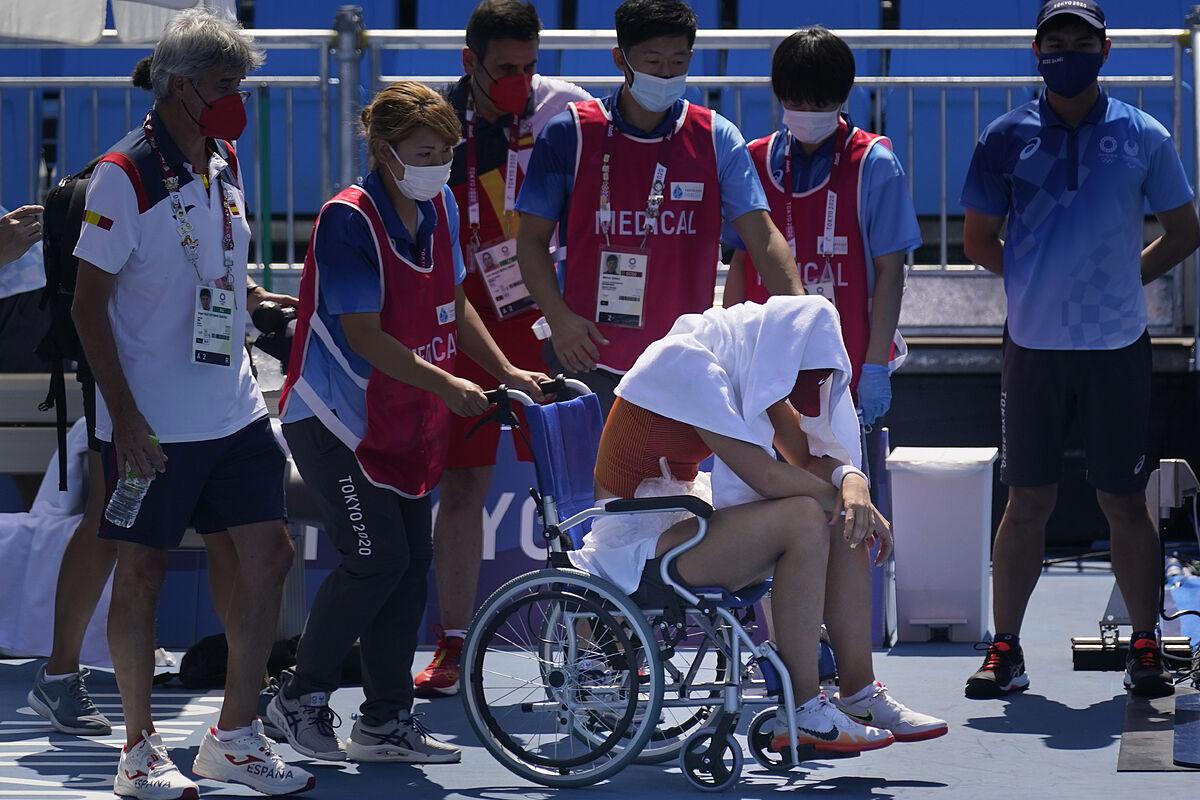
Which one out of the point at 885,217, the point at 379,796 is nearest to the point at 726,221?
the point at 885,217

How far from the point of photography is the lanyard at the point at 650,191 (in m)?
4.89

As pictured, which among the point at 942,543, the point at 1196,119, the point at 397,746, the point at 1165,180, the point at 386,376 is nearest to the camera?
the point at 386,376

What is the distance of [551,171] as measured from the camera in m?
4.99

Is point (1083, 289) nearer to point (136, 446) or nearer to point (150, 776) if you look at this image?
point (136, 446)

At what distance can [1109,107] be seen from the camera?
5230mm

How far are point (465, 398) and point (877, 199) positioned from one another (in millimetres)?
1507

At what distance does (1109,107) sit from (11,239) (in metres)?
3.02

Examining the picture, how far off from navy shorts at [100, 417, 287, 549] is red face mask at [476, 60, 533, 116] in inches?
58.0

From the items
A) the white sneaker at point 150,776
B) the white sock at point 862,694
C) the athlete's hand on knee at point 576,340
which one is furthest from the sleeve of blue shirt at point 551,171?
the white sneaker at point 150,776

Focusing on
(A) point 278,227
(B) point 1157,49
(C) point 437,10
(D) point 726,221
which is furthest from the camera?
(C) point 437,10

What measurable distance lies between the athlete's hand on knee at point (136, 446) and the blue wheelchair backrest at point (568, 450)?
855 millimetres

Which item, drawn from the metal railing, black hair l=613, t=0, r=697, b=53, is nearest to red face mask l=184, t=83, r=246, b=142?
black hair l=613, t=0, r=697, b=53

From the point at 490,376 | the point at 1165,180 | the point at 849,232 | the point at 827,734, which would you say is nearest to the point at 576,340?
the point at 490,376

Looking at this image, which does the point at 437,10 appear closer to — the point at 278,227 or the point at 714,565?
the point at 278,227
